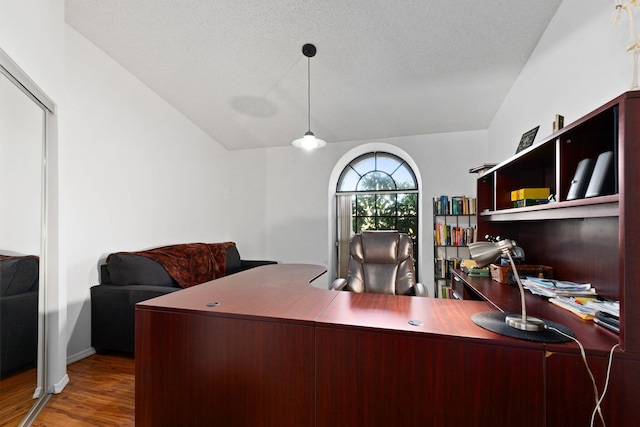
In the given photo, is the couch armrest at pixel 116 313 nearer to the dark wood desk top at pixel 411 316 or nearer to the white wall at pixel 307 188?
the dark wood desk top at pixel 411 316

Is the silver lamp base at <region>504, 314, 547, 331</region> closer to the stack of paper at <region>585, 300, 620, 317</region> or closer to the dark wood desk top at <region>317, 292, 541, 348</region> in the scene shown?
the dark wood desk top at <region>317, 292, 541, 348</region>

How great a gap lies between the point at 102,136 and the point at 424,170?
405 centimetres

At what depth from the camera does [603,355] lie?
36.8 inches

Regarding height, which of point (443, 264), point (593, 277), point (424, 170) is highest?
point (424, 170)

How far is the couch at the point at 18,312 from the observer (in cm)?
164

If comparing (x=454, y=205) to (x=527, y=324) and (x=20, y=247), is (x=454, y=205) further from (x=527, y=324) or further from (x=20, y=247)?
(x=20, y=247)

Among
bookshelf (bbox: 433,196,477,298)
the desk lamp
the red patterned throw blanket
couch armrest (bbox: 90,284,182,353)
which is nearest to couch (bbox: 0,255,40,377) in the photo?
couch armrest (bbox: 90,284,182,353)

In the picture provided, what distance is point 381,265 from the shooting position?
2.78m

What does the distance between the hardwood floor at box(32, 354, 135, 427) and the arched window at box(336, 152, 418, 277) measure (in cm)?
336

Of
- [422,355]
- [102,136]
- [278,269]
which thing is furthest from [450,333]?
[102,136]

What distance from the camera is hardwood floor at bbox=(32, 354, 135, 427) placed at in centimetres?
184

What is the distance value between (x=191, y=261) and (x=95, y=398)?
1.72m

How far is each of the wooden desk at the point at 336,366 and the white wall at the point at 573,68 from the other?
1.37m

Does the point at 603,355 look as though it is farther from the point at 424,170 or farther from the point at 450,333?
the point at 424,170
